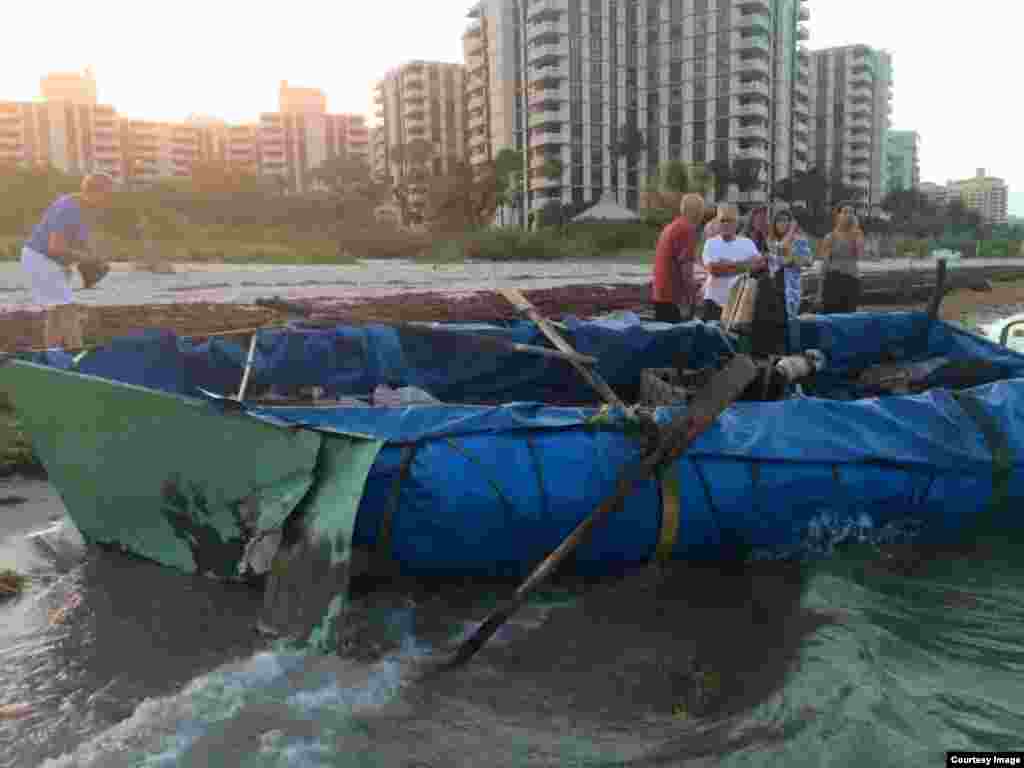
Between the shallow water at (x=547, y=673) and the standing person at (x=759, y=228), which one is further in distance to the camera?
the standing person at (x=759, y=228)

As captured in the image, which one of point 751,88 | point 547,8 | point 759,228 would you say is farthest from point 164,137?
point 759,228

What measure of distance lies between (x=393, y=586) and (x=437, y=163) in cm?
9240

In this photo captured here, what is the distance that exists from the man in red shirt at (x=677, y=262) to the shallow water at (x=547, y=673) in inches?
145

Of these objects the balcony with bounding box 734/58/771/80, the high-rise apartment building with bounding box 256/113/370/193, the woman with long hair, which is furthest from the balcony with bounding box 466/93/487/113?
the woman with long hair

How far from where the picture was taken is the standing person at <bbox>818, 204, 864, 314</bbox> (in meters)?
9.62

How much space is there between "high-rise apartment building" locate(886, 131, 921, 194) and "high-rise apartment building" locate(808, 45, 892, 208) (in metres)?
21.3

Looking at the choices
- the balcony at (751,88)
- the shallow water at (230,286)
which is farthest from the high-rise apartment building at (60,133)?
the shallow water at (230,286)

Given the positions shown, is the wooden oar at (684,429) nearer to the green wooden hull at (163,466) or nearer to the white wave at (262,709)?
the white wave at (262,709)

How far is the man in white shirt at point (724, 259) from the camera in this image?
26.1 ft

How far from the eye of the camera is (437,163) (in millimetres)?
93500

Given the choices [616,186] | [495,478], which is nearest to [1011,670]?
[495,478]

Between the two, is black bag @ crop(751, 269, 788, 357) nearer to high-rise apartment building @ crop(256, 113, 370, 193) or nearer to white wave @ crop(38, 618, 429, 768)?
white wave @ crop(38, 618, 429, 768)

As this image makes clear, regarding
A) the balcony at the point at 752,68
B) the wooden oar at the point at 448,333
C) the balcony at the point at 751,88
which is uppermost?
the balcony at the point at 752,68

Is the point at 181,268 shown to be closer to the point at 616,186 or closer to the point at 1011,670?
the point at 1011,670
